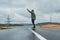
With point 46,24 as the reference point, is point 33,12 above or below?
above

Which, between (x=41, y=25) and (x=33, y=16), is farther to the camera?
(x=41, y=25)

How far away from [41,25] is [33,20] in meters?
18.6

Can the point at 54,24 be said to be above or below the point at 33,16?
below

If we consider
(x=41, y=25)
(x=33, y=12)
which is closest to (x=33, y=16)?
(x=33, y=12)

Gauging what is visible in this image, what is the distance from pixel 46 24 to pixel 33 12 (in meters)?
19.2

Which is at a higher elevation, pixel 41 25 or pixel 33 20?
pixel 33 20

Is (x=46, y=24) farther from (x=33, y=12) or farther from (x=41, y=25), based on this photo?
(x=33, y=12)

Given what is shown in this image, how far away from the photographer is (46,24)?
175 ft

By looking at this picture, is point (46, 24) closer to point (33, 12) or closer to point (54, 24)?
point (54, 24)

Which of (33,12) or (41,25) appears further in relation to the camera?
(41,25)

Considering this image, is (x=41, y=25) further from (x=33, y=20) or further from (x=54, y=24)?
(x=33, y=20)

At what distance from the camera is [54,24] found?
55375 millimetres

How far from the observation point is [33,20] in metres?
34.8

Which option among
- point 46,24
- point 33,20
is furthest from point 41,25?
point 33,20
